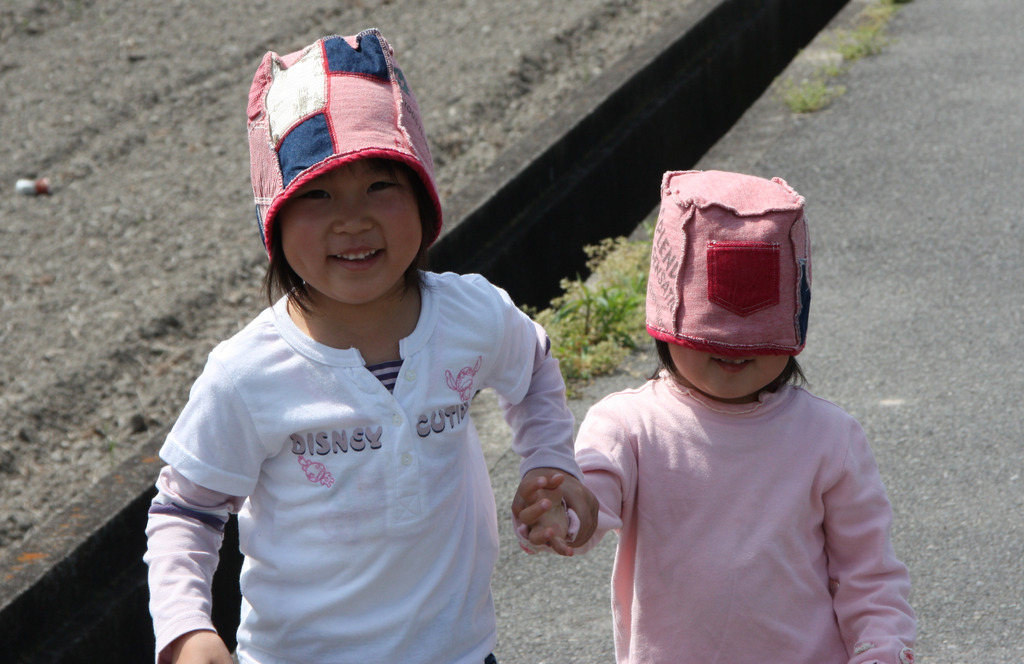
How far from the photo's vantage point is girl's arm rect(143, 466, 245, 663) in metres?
1.62

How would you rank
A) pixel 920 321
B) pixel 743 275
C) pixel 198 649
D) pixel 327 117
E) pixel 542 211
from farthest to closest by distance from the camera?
pixel 542 211, pixel 920 321, pixel 743 275, pixel 327 117, pixel 198 649

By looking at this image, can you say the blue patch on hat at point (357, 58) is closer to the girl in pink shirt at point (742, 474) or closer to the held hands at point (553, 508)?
the girl in pink shirt at point (742, 474)

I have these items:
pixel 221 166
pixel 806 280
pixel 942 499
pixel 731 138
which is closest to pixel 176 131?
pixel 221 166

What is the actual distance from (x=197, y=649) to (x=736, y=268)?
38.9 inches

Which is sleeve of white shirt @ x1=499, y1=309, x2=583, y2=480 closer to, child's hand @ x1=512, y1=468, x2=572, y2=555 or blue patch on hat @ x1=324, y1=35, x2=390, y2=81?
child's hand @ x1=512, y1=468, x2=572, y2=555

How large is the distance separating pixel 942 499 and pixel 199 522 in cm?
209

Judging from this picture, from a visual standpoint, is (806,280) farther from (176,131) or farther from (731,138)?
(176,131)

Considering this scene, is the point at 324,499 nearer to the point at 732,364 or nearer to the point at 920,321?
the point at 732,364

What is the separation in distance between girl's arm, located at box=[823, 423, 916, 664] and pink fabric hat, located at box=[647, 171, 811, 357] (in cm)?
24

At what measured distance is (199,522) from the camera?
68.6 inches

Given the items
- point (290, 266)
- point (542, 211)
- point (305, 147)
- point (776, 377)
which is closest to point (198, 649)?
point (290, 266)

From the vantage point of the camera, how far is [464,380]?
1856 millimetres

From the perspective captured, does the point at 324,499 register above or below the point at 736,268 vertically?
below

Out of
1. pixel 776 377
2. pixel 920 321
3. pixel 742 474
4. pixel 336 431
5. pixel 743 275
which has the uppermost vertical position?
pixel 743 275
